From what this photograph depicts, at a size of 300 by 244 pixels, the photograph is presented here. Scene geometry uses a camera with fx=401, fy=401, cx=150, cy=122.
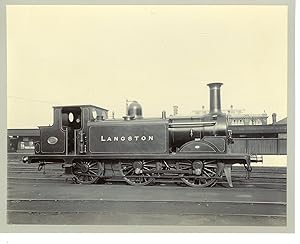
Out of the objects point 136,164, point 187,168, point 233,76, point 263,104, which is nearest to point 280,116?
point 263,104

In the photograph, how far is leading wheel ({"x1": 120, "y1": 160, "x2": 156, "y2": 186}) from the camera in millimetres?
4070

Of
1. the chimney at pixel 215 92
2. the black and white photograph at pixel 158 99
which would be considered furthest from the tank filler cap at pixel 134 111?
the chimney at pixel 215 92

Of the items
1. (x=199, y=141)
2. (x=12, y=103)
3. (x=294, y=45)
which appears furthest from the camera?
(x=199, y=141)

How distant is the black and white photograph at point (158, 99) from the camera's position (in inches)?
133

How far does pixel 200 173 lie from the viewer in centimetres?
397

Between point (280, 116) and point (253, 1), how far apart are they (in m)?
1.00

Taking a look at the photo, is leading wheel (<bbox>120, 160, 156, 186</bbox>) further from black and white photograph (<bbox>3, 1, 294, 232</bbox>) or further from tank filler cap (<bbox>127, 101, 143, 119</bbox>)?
tank filler cap (<bbox>127, 101, 143, 119</bbox>)

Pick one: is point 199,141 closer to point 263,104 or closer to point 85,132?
point 263,104

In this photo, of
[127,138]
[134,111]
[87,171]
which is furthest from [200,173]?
Result: [87,171]

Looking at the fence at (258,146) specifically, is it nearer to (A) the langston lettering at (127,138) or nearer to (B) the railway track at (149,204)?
(B) the railway track at (149,204)

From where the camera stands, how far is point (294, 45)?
3303 millimetres

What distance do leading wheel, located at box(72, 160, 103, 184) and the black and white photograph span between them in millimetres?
262

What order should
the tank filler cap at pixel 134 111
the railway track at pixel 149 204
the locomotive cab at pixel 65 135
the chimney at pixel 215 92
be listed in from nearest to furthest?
1. the railway track at pixel 149 204
2. the chimney at pixel 215 92
3. the tank filler cap at pixel 134 111
4. the locomotive cab at pixel 65 135

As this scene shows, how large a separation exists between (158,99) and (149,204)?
944 millimetres
